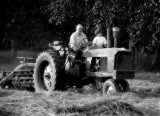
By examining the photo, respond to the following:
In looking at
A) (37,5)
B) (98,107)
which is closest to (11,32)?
(37,5)

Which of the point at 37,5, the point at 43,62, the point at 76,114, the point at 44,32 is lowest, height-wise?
the point at 76,114

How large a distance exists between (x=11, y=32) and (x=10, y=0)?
2078 millimetres

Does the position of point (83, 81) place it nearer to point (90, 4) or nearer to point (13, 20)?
point (90, 4)

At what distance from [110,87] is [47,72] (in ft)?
6.90

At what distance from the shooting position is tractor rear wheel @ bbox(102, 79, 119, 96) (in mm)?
8985

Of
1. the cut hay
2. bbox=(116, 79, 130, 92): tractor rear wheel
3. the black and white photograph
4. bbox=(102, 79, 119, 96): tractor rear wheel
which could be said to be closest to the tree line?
the black and white photograph

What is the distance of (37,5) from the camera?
26984mm

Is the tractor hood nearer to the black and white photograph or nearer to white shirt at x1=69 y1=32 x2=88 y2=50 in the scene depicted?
the black and white photograph

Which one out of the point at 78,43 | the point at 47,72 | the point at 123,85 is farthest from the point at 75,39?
the point at 123,85

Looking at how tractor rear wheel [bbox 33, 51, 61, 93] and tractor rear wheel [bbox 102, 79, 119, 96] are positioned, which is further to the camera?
tractor rear wheel [bbox 33, 51, 61, 93]

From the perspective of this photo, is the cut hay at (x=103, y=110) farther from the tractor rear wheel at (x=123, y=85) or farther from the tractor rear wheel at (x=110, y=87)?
the tractor rear wheel at (x=123, y=85)

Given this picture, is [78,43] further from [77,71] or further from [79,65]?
[77,71]

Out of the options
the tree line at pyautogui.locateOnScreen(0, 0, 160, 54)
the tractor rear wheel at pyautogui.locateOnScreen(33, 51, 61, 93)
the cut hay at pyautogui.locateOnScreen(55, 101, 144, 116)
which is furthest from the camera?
the tree line at pyautogui.locateOnScreen(0, 0, 160, 54)

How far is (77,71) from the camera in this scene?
10.2 m
